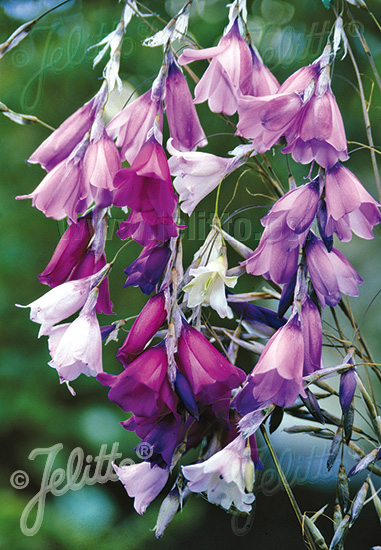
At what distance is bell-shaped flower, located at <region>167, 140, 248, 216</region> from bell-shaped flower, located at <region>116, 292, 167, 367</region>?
0.05m

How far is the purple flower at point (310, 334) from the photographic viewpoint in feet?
1.01

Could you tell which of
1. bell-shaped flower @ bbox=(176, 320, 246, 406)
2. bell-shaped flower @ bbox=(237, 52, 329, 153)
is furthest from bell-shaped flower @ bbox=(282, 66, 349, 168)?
bell-shaped flower @ bbox=(176, 320, 246, 406)

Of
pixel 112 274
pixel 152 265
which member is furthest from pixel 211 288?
pixel 112 274

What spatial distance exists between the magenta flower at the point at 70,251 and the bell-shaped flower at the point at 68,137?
0.04 m

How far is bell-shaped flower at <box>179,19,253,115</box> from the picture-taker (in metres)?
0.32

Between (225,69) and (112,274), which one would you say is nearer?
(225,69)

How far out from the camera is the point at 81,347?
31 centimetres

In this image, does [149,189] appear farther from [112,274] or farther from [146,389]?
[112,274]

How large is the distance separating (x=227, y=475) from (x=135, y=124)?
0.61 feet

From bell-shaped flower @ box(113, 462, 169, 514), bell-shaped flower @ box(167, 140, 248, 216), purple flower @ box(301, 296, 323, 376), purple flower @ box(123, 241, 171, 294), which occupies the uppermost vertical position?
bell-shaped flower @ box(167, 140, 248, 216)
